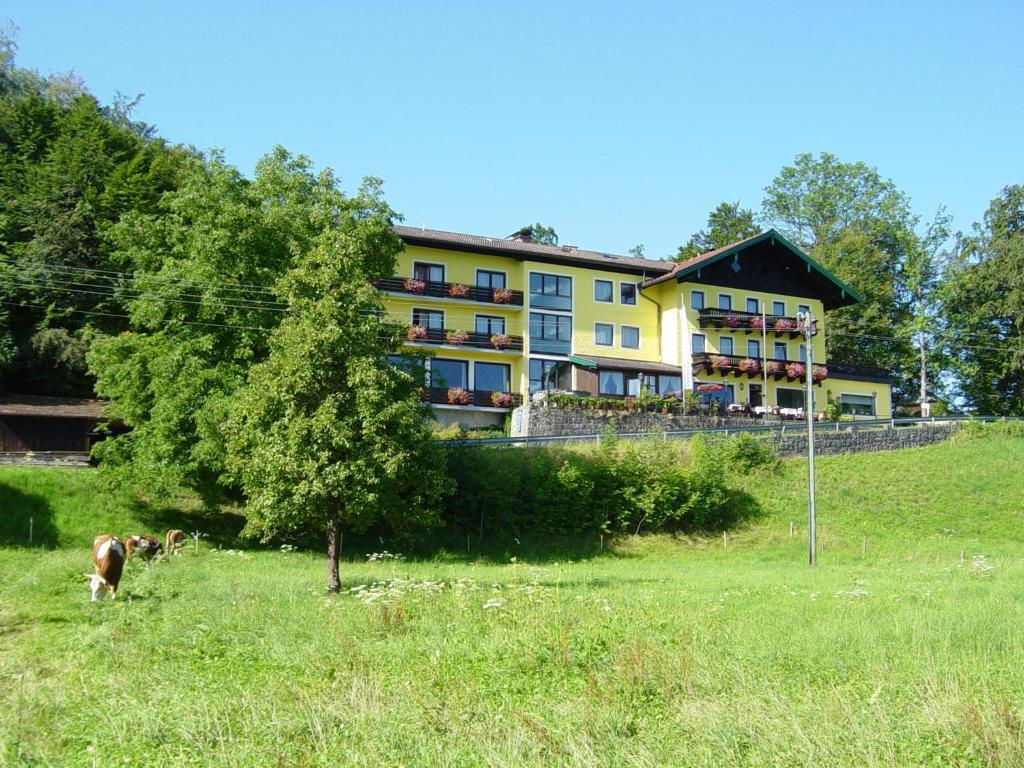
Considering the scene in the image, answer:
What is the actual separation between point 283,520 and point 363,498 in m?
1.76

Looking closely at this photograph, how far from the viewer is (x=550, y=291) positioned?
47062 millimetres

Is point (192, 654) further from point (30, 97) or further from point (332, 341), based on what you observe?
point (30, 97)

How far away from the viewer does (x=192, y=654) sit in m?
12.6

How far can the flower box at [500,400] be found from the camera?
43.3 meters

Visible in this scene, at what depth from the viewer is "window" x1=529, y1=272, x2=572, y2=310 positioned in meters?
46.7

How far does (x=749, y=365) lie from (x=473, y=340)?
15.4 metres

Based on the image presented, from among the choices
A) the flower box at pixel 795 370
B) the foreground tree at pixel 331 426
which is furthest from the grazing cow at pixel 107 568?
the flower box at pixel 795 370

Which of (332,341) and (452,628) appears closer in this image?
(452,628)

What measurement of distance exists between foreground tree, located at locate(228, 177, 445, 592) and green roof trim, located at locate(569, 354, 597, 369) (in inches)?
944

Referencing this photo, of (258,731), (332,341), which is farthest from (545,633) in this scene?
(332,341)

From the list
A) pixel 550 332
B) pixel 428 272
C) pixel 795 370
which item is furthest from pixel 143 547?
pixel 795 370

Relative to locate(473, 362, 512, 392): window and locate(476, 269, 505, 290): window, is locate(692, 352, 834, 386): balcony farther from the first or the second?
locate(476, 269, 505, 290): window

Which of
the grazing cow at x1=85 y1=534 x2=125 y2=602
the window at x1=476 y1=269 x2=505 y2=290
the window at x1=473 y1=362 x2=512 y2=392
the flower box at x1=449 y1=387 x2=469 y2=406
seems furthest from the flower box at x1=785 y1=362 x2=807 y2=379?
the grazing cow at x1=85 y1=534 x2=125 y2=602

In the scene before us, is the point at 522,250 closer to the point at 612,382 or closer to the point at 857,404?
the point at 612,382
